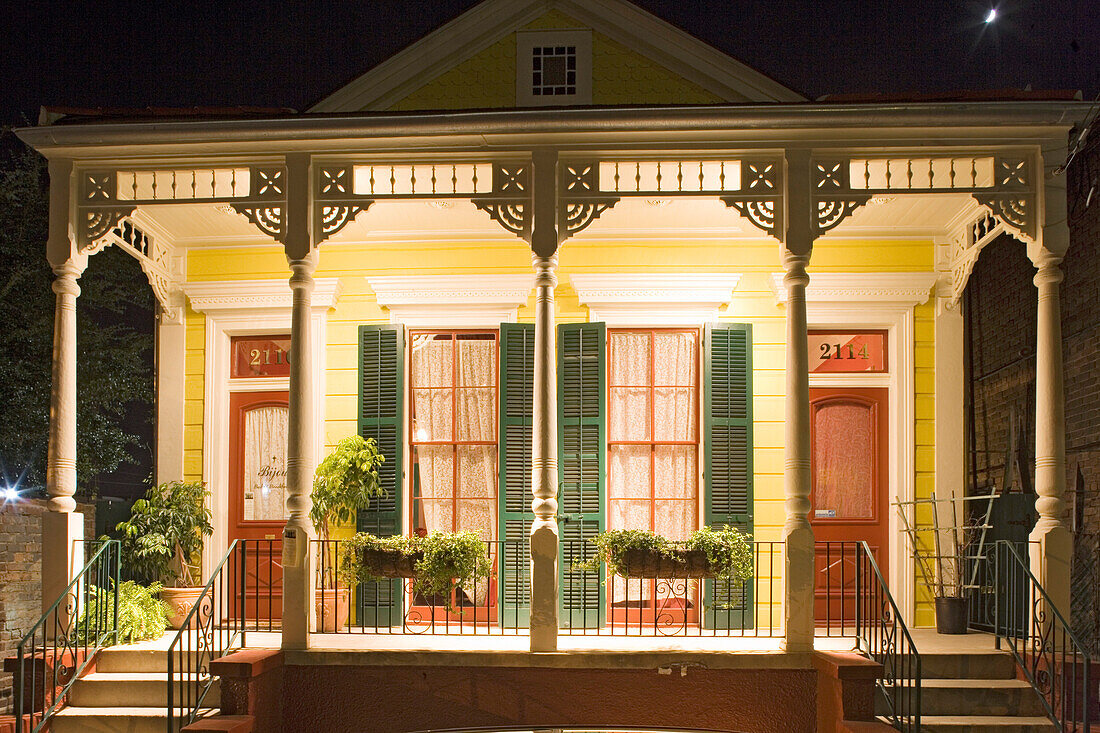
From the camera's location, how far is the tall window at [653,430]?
1022 cm

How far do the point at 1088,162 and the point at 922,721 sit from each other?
16.8 ft

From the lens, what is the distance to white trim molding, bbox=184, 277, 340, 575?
1059 cm

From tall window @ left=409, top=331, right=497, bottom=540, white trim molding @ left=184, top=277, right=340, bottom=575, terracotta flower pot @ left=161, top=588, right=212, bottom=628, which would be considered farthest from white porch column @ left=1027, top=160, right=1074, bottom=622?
terracotta flower pot @ left=161, top=588, right=212, bottom=628

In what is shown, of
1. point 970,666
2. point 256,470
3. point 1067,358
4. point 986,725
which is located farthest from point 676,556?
point 256,470

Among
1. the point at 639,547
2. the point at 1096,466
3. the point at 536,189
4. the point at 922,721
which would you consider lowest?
the point at 922,721

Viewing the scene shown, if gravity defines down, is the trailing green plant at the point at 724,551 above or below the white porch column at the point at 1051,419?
below

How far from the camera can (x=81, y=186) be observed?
8.62 m

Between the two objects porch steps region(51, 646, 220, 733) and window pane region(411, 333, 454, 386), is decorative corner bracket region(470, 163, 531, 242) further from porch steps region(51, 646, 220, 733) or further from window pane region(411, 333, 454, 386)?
porch steps region(51, 646, 220, 733)

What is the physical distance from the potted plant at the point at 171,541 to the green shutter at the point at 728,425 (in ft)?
16.2

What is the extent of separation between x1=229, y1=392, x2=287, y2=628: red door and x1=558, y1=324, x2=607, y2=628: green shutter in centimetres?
292

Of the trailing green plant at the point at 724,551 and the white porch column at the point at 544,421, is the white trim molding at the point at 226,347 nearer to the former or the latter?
the white porch column at the point at 544,421

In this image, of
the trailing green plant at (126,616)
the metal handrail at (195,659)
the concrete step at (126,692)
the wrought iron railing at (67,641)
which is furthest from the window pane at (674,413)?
the wrought iron railing at (67,641)

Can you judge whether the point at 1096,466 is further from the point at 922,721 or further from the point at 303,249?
the point at 303,249

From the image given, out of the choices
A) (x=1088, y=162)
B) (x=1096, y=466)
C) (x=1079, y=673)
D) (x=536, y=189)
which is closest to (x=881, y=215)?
(x=1088, y=162)
